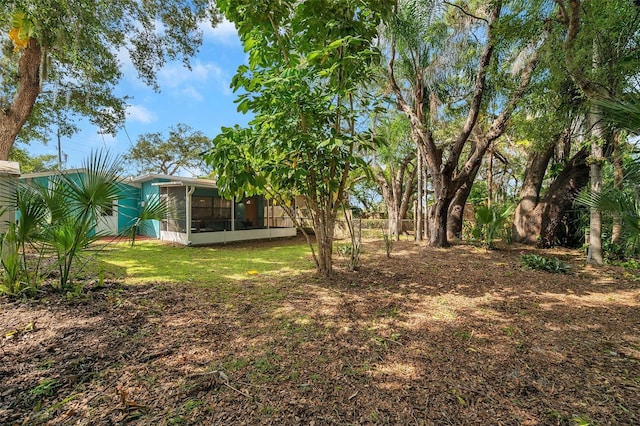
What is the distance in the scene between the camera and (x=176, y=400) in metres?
1.80

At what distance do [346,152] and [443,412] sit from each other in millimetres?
3264

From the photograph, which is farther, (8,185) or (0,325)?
(8,185)

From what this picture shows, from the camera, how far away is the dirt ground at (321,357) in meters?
1.73

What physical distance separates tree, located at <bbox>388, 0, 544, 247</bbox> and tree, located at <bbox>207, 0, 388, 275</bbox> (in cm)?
374

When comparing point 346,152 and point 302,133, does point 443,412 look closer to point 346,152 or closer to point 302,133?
point 302,133

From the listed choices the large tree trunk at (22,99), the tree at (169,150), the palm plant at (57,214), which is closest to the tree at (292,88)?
the palm plant at (57,214)

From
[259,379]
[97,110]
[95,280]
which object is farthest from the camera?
[97,110]

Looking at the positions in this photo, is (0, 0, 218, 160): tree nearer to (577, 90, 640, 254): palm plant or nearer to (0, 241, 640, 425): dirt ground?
(0, 241, 640, 425): dirt ground

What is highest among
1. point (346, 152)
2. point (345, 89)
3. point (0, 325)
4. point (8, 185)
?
point (345, 89)

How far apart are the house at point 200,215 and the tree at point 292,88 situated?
626 centimetres

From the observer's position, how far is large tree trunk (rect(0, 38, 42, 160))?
781 cm

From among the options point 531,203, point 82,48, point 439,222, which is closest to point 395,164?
point 439,222

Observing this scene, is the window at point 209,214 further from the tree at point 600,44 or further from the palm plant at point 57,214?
the tree at point 600,44

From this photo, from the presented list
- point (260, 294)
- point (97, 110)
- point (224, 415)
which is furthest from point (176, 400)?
point (97, 110)
